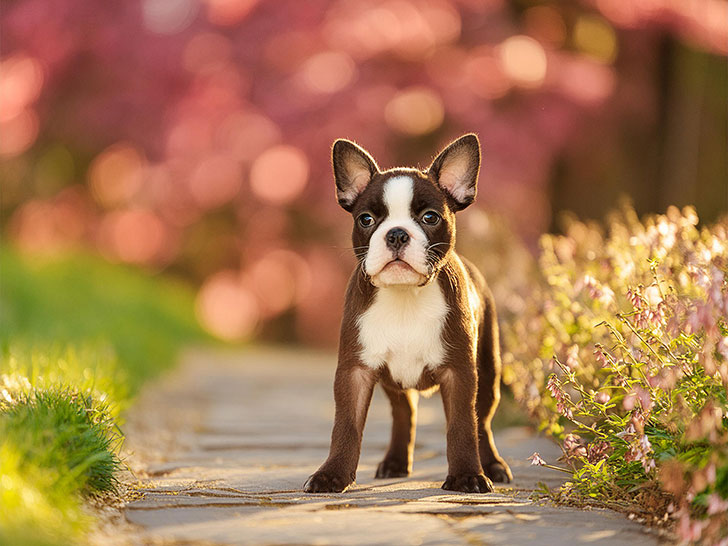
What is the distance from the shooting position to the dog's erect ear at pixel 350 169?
3.41m

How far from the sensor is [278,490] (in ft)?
10.5

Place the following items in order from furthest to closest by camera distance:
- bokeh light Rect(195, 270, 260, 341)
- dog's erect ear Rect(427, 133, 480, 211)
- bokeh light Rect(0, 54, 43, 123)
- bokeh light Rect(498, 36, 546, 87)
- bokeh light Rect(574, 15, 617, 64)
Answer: bokeh light Rect(195, 270, 260, 341), bokeh light Rect(0, 54, 43, 123), bokeh light Rect(574, 15, 617, 64), bokeh light Rect(498, 36, 546, 87), dog's erect ear Rect(427, 133, 480, 211)

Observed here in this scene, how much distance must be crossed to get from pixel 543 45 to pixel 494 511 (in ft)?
26.1

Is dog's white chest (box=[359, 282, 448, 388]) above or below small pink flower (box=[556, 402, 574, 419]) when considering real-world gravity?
above

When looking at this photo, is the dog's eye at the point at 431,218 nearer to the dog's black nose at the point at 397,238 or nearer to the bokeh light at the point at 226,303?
the dog's black nose at the point at 397,238

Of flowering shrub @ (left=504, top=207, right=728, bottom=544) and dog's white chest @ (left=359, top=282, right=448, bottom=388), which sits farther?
dog's white chest @ (left=359, top=282, right=448, bottom=388)

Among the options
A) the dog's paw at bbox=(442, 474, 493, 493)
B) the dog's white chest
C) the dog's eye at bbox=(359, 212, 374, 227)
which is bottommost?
the dog's paw at bbox=(442, 474, 493, 493)

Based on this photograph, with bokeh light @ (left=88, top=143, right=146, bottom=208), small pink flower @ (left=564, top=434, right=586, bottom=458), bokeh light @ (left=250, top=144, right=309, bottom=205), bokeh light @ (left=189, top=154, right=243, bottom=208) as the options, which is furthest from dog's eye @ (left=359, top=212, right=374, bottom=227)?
bokeh light @ (left=88, top=143, right=146, bottom=208)

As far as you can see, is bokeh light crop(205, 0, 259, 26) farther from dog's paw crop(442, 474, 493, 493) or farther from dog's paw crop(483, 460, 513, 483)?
dog's paw crop(442, 474, 493, 493)

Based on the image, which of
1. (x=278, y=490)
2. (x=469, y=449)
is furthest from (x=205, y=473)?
(x=469, y=449)

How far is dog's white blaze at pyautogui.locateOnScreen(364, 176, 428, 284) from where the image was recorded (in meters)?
3.11

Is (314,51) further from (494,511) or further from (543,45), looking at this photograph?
(494,511)

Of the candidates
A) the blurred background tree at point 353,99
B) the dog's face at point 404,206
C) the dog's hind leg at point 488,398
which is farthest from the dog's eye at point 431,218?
the blurred background tree at point 353,99

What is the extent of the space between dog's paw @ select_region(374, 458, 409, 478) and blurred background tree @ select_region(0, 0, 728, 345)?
17.6 ft
